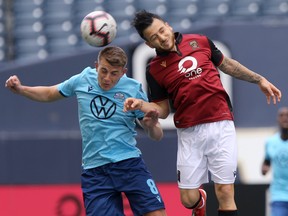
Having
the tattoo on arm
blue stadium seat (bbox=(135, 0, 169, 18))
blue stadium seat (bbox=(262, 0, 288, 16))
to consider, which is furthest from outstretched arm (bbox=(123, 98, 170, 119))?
blue stadium seat (bbox=(262, 0, 288, 16))

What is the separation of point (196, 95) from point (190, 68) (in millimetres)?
229

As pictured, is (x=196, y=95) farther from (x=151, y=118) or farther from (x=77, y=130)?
(x=77, y=130)

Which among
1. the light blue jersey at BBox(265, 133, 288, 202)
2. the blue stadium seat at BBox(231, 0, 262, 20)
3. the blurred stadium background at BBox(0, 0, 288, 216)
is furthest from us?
the blue stadium seat at BBox(231, 0, 262, 20)

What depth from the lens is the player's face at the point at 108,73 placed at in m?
7.14

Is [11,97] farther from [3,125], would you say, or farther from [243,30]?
[243,30]

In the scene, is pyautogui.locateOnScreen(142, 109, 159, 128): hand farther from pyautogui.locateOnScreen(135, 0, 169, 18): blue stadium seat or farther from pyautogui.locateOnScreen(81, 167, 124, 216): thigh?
pyautogui.locateOnScreen(135, 0, 169, 18): blue stadium seat

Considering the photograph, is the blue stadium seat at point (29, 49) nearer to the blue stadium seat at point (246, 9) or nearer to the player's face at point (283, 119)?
the blue stadium seat at point (246, 9)

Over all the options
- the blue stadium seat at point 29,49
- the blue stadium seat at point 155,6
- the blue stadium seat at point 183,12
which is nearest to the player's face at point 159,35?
the blue stadium seat at point 183,12

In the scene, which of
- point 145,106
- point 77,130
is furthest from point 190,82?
point 77,130

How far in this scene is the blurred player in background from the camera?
11.0 metres

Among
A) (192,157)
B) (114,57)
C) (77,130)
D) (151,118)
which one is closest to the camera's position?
(151,118)

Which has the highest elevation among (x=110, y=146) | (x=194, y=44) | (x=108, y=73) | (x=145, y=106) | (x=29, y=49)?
(x=29, y=49)

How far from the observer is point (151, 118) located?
23.0ft

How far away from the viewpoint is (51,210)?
12.3 metres
